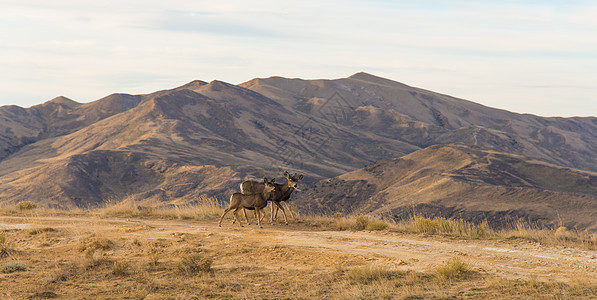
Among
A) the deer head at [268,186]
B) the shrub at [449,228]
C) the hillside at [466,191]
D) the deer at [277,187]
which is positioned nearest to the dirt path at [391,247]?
the shrub at [449,228]

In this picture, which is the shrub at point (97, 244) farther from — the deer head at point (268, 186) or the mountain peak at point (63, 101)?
the mountain peak at point (63, 101)

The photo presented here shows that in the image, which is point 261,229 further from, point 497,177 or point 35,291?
point 497,177

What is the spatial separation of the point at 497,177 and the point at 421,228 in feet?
115

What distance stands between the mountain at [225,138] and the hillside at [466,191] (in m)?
4.14

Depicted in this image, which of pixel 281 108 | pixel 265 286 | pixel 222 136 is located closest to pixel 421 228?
pixel 265 286

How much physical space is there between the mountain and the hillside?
4.14 metres

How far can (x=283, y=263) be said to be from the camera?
41.3ft

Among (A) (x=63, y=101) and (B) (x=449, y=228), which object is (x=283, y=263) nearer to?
(B) (x=449, y=228)

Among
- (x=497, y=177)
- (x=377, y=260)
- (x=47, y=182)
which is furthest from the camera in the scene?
(x=47, y=182)

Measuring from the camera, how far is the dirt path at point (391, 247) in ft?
38.5

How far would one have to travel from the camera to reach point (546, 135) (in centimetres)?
13112

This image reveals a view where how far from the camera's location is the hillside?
1486 inches

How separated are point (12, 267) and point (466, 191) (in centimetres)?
3601

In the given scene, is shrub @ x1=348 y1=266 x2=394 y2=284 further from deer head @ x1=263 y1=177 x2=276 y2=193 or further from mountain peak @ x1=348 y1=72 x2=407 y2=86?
mountain peak @ x1=348 y1=72 x2=407 y2=86
